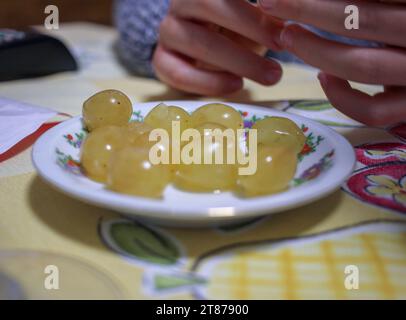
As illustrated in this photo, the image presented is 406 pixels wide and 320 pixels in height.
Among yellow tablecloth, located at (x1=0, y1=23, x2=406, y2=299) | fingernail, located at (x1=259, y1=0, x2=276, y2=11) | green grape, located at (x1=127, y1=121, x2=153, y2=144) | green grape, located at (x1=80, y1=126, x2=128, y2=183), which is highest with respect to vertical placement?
fingernail, located at (x1=259, y1=0, x2=276, y2=11)

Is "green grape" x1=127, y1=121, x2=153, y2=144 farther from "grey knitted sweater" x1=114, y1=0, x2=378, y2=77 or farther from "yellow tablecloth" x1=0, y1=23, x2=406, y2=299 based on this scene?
"grey knitted sweater" x1=114, y1=0, x2=378, y2=77

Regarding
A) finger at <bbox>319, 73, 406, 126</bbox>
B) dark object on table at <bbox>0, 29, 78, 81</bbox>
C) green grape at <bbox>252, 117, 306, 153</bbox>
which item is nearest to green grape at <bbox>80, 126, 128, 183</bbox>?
green grape at <bbox>252, 117, 306, 153</bbox>

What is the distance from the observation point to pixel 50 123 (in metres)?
0.51

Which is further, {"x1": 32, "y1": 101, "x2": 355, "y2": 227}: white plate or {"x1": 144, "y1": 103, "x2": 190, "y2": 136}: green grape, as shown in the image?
{"x1": 144, "y1": 103, "x2": 190, "y2": 136}: green grape

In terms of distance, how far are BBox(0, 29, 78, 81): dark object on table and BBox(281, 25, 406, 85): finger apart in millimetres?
366

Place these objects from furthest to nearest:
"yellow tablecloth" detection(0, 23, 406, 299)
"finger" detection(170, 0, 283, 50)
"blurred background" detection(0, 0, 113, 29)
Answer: "blurred background" detection(0, 0, 113, 29)
"finger" detection(170, 0, 283, 50)
"yellow tablecloth" detection(0, 23, 406, 299)

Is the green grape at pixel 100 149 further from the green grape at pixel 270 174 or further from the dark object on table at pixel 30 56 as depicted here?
the dark object on table at pixel 30 56

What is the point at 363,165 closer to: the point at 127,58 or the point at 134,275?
the point at 134,275

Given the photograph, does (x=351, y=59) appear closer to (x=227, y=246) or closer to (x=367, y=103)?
(x=367, y=103)

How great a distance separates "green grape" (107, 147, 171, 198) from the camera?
322 mm

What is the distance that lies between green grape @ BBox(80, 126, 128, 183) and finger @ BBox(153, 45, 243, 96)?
0.26 metres

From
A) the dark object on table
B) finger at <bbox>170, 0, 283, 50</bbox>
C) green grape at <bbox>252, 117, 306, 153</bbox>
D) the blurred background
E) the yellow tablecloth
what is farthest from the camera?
the blurred background

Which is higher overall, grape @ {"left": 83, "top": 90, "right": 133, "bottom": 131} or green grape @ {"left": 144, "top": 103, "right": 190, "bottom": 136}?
green grape @ {"left": 144, "top": 103, "right": 190, "bottom": 136}

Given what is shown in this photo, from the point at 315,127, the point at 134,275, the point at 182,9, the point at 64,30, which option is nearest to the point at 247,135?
the point at 315,127
